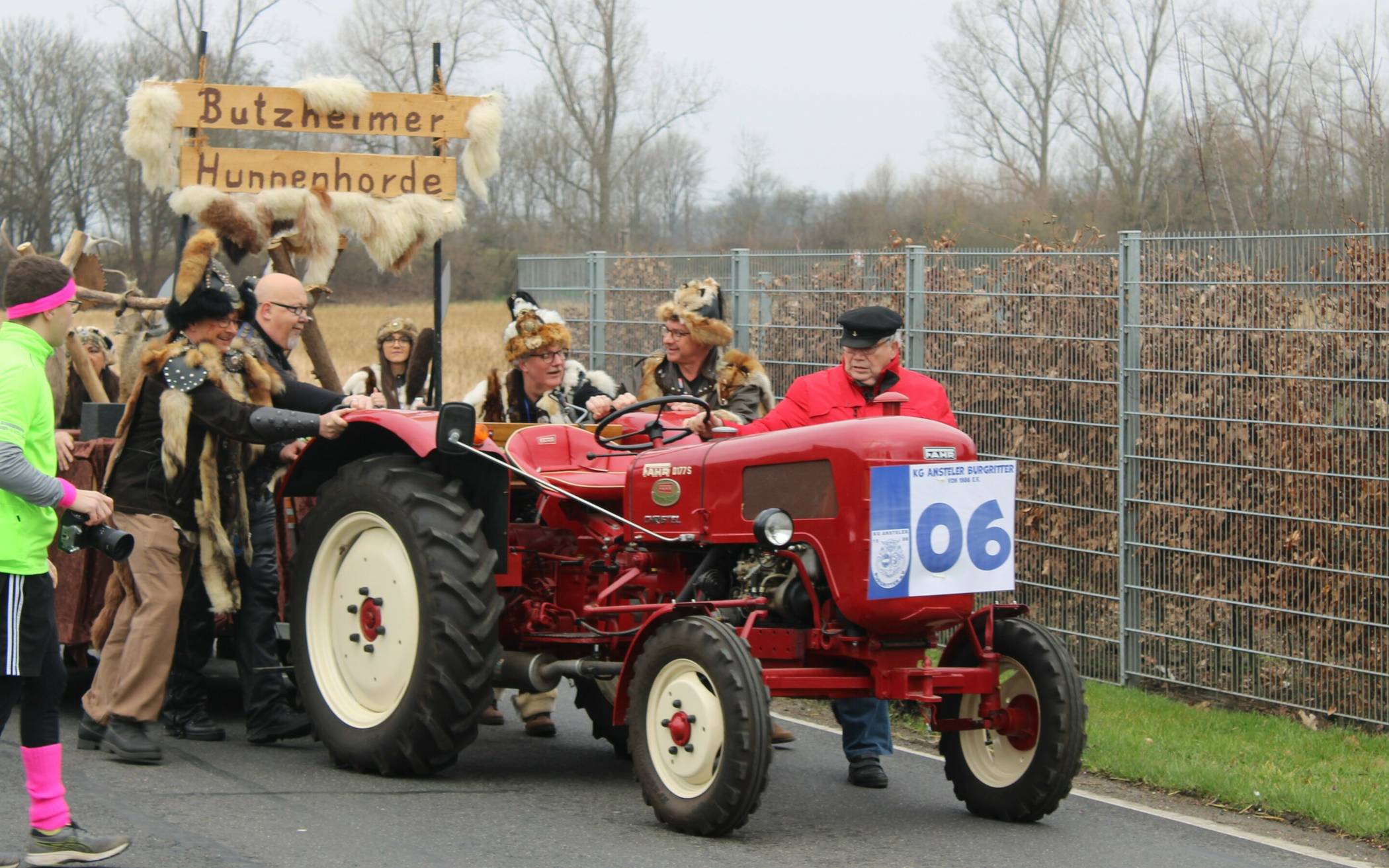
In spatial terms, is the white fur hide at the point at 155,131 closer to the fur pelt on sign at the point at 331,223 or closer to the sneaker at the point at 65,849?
the fur pelt on sign at the point at 331,223

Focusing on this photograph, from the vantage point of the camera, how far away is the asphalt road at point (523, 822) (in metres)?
5.39

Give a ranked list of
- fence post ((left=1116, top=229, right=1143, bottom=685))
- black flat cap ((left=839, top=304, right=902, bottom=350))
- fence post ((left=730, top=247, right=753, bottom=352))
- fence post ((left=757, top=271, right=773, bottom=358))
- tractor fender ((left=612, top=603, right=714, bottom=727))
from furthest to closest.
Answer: fence post ((left=730, top=247, right=753, bottom=352)) < fence post ((left=757, top=271, right=773, bottom=358)) < fence post ((left=1116, top=229, right=1143, bottom=685)) < black flat cap ((left=839, top=304, right=902, bottom=350)) < tractor fender ((left=612, top=603, right=714, bottom=727))

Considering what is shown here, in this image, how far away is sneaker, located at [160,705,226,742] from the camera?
7.20m

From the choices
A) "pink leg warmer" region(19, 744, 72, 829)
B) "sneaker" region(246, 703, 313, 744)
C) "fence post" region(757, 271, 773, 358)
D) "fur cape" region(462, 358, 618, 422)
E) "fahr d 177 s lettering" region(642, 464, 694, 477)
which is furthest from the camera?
"fence post" region(757, 271, 773, 358)

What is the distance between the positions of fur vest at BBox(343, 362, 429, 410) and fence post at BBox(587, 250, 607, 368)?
12.2 ft

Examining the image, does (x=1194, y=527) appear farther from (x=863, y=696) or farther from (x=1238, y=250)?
(x=863, y=696)

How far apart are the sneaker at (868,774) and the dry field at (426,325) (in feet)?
44.3

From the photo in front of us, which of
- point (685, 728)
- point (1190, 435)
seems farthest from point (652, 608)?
point (1190, 435)

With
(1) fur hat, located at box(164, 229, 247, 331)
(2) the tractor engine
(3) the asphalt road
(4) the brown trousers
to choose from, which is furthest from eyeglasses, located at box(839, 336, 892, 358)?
(4) the brown trousers

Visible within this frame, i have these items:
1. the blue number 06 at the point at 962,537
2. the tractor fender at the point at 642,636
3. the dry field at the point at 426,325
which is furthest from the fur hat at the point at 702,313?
the dry field at the point at 426,325

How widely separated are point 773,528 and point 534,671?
1.41 metres

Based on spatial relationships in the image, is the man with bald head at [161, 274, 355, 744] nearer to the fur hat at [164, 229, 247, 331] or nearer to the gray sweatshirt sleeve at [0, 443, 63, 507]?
the fur hat at [164, 229, 247, 331]

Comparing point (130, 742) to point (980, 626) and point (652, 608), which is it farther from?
point (980, 626)

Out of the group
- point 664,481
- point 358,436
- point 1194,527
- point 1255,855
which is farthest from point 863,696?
point 1194,527
